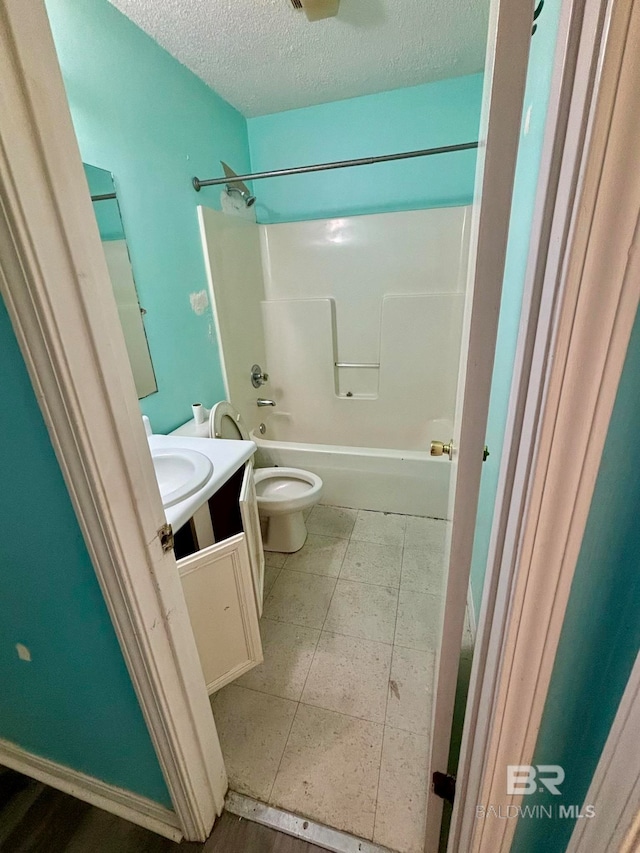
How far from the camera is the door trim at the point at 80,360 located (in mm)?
442

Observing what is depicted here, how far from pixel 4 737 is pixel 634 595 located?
5.63 ft

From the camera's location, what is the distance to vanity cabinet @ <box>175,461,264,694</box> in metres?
1.02

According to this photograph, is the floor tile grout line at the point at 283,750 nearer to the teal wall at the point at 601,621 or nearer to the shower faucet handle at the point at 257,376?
the teal wall at the point at 601,621

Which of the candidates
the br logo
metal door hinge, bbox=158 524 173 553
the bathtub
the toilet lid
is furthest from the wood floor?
the bathtub

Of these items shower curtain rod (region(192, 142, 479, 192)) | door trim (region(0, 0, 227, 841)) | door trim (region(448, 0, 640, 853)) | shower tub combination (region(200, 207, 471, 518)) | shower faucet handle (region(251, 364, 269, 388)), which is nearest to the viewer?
door trim (region(448, 0, 640, 853))

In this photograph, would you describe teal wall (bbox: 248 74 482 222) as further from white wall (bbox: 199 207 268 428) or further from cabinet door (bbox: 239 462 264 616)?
cabinet door (bbox: 239 462 264 616)

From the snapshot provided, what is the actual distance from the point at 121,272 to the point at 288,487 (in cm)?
134

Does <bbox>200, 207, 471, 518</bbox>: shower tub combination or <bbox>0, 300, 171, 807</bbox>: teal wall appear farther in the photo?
<bbox>200, 207, 471, 518</bbox>: shower tub combination

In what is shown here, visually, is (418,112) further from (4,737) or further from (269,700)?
(4,737)

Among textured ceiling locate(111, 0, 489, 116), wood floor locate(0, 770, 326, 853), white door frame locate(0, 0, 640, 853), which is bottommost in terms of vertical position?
wood floor locate(0, 770, 326, 853)

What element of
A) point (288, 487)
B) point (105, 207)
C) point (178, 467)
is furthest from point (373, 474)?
point (105, 207)

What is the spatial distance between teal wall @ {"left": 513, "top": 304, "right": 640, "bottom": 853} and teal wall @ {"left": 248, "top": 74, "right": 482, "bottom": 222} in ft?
7.89

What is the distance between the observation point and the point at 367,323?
262 centimetres

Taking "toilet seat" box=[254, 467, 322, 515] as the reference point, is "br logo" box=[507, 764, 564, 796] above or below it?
above
